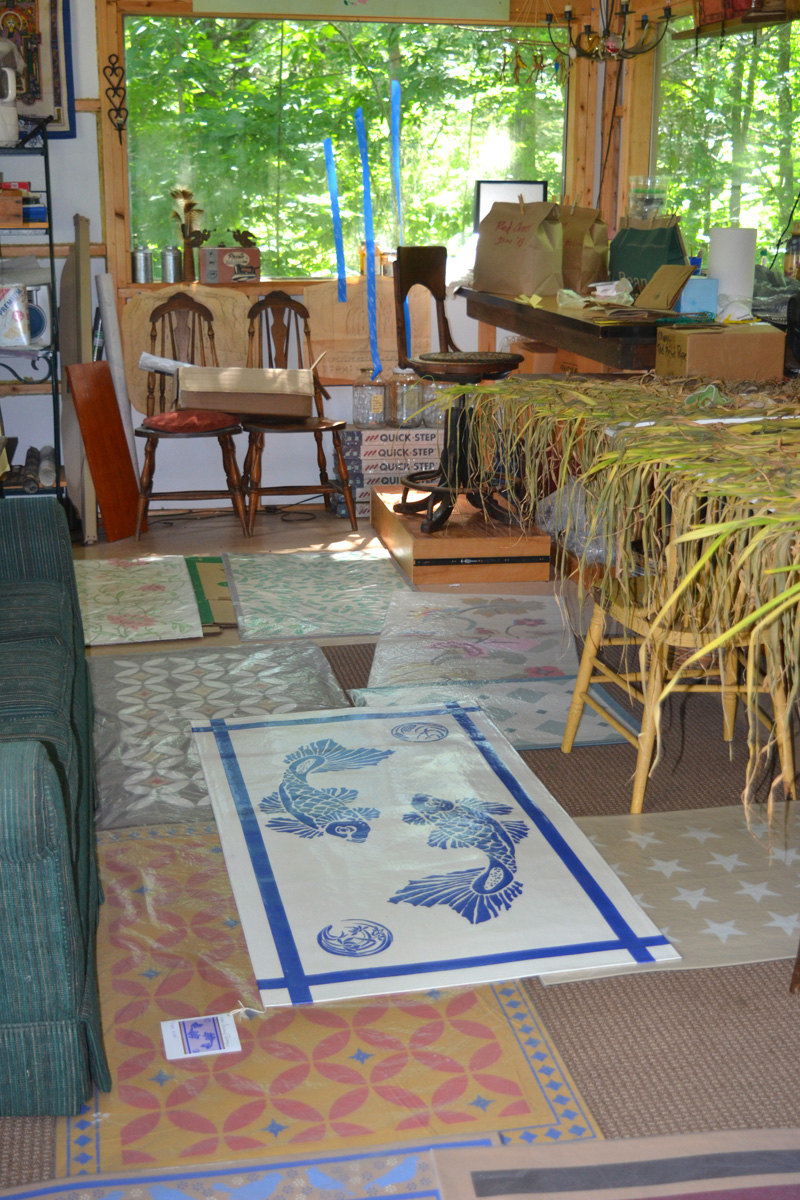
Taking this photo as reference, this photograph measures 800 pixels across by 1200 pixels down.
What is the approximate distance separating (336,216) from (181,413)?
4.00 ft

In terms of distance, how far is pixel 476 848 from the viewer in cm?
226

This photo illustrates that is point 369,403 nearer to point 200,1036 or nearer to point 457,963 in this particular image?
point 457,963

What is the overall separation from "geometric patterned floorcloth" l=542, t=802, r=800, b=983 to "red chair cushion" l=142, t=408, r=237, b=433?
111 inches

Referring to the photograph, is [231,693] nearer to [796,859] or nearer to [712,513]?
[796,859]

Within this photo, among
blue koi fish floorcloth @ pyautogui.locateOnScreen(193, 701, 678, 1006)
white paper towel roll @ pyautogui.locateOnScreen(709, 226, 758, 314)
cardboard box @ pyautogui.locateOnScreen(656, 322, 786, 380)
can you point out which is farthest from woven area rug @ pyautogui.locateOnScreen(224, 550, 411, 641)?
white paper towel roll @ pyautogui.locateOnScreen(709, 226, 758, 314)

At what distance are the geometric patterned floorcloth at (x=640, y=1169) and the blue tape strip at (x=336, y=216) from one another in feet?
14.1

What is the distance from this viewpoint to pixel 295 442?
215 inches

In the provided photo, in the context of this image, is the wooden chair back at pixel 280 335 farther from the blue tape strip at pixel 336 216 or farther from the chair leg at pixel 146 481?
the chair leg at pixel 146 481

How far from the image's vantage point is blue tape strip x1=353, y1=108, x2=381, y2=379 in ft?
17.1

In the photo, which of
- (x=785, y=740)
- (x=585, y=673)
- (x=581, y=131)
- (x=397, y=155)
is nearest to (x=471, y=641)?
(x=585, y=673)

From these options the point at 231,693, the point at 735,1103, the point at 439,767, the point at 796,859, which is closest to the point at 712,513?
the point at 735,1103

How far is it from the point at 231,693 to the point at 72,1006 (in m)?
1.60

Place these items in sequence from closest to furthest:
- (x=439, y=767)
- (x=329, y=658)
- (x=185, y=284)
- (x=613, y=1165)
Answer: (x=613, y=1165) → (x=439, y=767) → (x=329, y=658) → (x=185, y=284)

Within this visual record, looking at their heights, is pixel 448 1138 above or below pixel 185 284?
below
